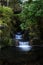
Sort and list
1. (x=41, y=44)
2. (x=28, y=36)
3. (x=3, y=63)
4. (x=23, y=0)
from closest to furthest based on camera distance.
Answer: (x=3, y=63) → (x=23, y=0) → (x=41, y=44) → (x=28, y=36)

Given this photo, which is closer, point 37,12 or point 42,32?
point 37,12

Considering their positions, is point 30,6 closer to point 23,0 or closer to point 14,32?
point 23,0

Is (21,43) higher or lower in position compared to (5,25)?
lower

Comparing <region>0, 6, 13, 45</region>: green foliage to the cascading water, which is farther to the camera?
the cascading water

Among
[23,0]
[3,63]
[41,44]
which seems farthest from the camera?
[41,44]

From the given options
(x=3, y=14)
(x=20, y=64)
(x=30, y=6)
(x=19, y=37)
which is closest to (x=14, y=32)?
(x=19, y=37)

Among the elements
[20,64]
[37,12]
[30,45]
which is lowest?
[30,45]

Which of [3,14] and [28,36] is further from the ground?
[3,14]

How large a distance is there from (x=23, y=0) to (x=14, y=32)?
10338mm

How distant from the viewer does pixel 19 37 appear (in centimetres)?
2373

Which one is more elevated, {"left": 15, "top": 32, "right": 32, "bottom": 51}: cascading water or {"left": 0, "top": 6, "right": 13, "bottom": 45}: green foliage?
{"left": 0, "top": 6, "right": 13, "bottom": 45}: green foliage

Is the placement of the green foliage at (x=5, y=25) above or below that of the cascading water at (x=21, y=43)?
above

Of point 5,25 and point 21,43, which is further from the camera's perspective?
point 21,43

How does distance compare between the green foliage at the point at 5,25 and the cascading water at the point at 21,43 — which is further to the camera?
the cascading water at the point at 21,43
